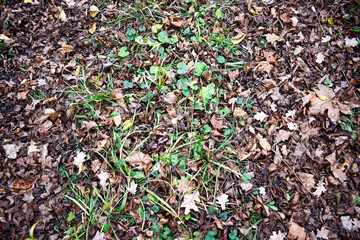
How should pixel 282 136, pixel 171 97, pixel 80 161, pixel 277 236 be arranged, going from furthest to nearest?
1. pixel 171 97
2. pixel 282 136
3. pixel 80 161
4. pixel 277 236

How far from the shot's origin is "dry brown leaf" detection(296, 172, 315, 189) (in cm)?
217

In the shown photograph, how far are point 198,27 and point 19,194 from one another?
9.43 ft

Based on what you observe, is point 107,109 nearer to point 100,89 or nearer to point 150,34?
point 100,89

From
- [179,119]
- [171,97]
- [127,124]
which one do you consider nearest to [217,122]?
[179,119]

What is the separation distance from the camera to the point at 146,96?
8.16ft

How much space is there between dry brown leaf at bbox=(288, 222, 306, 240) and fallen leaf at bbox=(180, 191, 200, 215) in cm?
95

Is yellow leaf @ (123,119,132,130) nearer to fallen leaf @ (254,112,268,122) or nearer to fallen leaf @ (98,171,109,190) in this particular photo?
fallen leaf @ (98,171,109,190)

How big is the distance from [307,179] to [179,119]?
1532mm

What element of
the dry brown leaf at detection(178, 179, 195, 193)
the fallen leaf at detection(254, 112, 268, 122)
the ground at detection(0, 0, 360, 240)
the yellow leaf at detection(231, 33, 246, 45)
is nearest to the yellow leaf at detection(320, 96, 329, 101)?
the ground at detection(0, 0, 360, 240)

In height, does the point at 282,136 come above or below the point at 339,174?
above

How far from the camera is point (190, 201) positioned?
203 cm

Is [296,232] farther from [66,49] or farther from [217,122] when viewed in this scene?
[66,49]

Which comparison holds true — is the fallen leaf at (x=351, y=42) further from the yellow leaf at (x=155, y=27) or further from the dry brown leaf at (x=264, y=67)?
the yellow leaf at (x=155, y=27)

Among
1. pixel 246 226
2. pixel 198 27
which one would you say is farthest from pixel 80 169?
pixel 198 27
